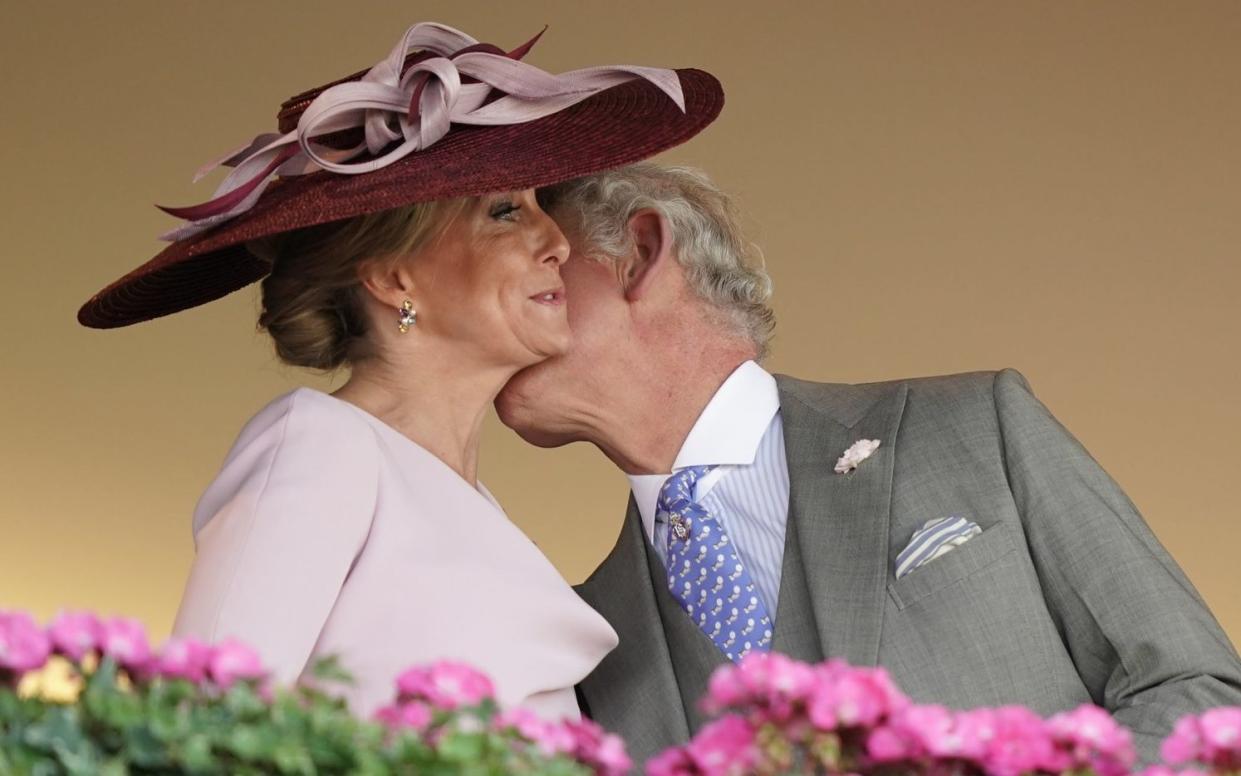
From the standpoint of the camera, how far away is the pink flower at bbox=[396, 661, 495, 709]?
0.90 m

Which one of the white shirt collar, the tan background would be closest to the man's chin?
the white shirt collar

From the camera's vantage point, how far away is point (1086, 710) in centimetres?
90

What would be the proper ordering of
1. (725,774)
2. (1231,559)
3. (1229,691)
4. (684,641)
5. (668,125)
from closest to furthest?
(725,774), (1229,691), (668,125), (684,641), (1231,559)

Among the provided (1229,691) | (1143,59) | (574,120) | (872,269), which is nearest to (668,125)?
(574,120)

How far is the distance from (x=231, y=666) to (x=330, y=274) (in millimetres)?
1146

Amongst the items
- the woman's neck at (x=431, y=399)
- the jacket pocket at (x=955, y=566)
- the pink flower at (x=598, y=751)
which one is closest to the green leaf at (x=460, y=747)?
the pink flower at (x=598, y=751)

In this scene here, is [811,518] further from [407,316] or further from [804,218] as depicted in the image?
[804,218]

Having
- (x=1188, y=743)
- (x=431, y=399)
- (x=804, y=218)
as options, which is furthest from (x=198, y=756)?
(x=804, y=218)

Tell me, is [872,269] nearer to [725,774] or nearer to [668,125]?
[668,125]

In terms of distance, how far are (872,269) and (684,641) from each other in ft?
7.41

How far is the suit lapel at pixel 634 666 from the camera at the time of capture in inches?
82.9

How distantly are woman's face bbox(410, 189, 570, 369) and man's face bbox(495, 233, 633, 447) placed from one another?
0.18 metres

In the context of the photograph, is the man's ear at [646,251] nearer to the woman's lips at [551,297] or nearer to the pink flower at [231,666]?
the woman's lips at [551,297]

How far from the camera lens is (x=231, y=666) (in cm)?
90
